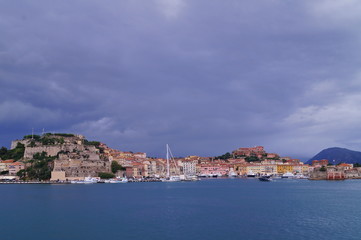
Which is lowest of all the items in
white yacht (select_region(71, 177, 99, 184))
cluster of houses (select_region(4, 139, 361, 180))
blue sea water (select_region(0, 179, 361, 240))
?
blue sea water (select_region(0, 179, 361, 240))

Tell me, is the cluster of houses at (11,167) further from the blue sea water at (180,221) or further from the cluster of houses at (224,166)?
the blue sea water at (180,221)

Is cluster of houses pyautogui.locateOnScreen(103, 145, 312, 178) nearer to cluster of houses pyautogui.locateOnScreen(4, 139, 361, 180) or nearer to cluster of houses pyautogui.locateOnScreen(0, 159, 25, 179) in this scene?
cluster of houses pyautogui.locateOnScreen(4, 139, 361, 180)

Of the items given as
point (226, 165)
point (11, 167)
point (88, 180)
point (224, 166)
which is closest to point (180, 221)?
point (88, 180)

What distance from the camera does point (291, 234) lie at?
16.0 metres

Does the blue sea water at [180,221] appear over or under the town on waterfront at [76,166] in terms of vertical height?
under

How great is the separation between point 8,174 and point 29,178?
17.4ft

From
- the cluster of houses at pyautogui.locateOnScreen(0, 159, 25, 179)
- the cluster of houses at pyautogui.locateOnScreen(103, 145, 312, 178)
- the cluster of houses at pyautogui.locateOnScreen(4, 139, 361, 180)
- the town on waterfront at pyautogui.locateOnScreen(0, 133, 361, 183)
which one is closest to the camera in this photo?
the town on waterfront at pyautogui.locateOnScreen(0, 133, 361, 183)

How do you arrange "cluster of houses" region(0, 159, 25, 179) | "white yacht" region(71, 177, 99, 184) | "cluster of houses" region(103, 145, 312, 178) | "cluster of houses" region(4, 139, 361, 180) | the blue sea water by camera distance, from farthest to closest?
"cluster of houses" region(103, 145, 312, 178)
"cluster of houses" region(4, 139, 361, 180)
"cluster of houses" region(0, 159, 25, 179)
"white yacht" region(71, 177, 99, 184)
the blue sea water

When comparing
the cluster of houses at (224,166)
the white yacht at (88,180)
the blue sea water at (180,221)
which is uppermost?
the cluster of houses at (224,166)

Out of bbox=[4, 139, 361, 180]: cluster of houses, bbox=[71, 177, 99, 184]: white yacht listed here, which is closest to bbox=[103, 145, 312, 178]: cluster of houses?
bbox=[4, 139, 361, 180]: cluster of houses

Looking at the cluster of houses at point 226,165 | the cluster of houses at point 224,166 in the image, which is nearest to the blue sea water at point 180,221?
the cluster of houses at point 224,166

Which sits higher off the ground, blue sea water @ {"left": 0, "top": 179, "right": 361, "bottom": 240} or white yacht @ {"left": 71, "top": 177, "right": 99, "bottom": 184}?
white yacht @ {"left": 71, "top": 177, "right": 99, "bottom": 184}

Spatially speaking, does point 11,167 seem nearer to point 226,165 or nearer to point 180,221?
point 180,221

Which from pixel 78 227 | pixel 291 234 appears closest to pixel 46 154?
pixel 78 227
